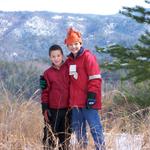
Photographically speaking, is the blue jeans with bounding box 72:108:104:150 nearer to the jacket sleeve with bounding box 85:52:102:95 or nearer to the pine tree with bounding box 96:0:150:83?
the jacket sleeve with bounding box 85:52:102:95

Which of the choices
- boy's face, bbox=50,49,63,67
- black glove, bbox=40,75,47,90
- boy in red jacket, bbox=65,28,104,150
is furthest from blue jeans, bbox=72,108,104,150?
boy's face, bbox=50,49,63,67

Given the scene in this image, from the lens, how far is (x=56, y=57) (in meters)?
4.92

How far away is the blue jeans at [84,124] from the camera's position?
15.0 ft

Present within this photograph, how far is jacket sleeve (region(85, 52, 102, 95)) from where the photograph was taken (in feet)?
15.3

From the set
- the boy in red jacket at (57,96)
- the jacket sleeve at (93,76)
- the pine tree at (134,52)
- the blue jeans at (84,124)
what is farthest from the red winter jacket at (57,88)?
the pine tree at (134,52)

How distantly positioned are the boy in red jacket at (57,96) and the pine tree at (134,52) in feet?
14.8

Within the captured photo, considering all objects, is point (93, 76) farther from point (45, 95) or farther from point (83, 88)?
point (45, 95)

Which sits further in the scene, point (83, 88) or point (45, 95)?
point (45, 95)

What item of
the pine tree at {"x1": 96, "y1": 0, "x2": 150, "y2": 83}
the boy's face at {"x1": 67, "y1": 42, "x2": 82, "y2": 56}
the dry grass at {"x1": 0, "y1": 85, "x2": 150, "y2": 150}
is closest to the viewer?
the dry grass at {"x1": 0, "y1": 85, "x2": 150, "y2": 150}

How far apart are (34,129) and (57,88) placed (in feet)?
1.94

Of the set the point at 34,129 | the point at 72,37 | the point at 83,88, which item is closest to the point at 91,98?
the point at 83,88

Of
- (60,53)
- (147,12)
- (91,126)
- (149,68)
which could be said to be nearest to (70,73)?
(60,53)

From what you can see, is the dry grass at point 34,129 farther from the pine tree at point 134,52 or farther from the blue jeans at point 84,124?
the pine tree at point 134,52

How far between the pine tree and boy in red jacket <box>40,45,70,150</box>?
4512mm
